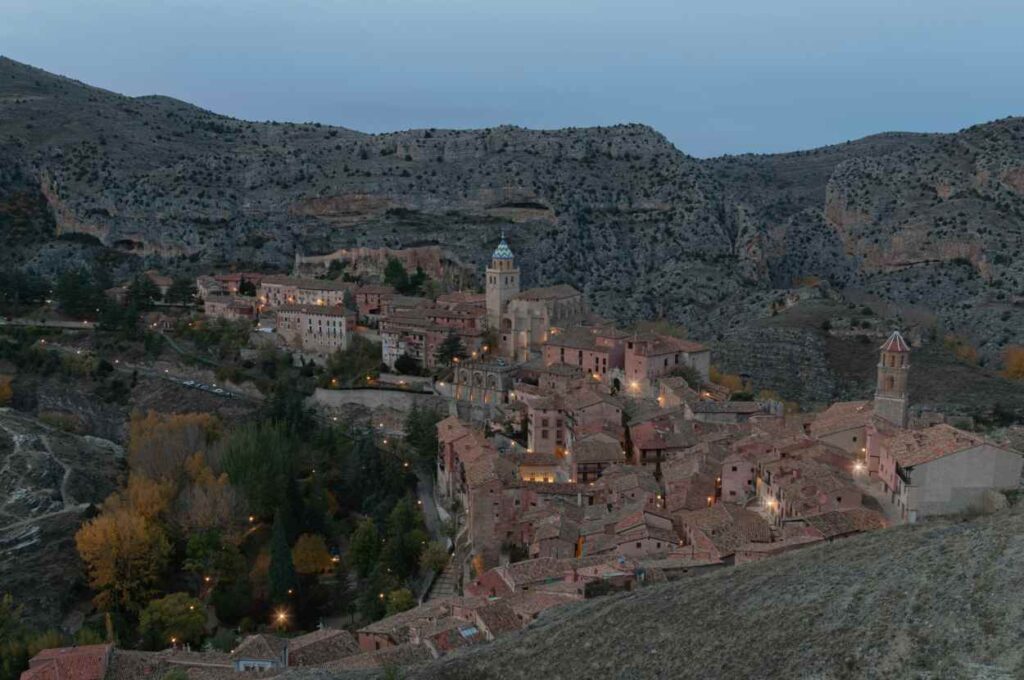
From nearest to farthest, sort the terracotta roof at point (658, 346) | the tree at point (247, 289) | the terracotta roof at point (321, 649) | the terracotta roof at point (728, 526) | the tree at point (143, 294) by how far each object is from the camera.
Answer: the terracotta roof at point (321, 649) → the terracotta roof at point (728, 526) → the terracotta roof at point (658, 346) → the tree at point (143, 294) → the tree at point (247, 289)

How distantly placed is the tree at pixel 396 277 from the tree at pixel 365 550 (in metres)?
23.9

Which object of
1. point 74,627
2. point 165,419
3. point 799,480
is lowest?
point 74,627

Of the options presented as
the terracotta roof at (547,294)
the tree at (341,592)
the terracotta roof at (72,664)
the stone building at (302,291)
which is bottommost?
the tree at (341,592)

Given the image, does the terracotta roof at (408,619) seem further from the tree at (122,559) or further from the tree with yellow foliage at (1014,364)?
the tree with yellow foliage at (1014,364)

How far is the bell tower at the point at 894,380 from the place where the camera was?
27688 mm

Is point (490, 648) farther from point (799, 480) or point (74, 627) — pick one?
point (74, 627)

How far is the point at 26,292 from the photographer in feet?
180

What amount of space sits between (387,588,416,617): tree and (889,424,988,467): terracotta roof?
1169 cm

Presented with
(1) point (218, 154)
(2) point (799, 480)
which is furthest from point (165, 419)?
(1) point (218, 154)

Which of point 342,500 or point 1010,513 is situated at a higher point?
point 1010,513

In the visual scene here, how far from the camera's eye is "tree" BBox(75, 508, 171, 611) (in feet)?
98.1

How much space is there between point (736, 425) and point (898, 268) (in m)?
37.7

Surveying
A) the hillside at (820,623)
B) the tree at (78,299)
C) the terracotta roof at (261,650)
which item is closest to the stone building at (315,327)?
the tree at (78,299)

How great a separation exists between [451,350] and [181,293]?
60.8ft
